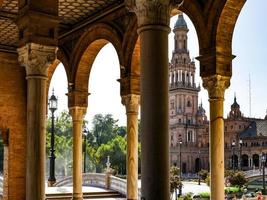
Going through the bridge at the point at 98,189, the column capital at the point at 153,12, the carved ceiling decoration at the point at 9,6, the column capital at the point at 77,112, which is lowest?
the bridge at the point at 98,189

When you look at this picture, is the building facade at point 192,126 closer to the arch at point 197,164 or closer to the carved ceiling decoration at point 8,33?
the arch at point 197,164

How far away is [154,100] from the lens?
642 cm

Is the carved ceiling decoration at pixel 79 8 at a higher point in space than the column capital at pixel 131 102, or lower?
higher

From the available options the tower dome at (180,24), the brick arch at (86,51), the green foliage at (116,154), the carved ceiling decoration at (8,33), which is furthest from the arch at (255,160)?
the carved ceiling decoration at (8,33)

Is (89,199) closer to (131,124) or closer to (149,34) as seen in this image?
(131,124)

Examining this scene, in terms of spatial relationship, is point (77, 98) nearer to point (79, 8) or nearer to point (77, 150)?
point (77, 150)

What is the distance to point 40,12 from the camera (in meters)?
9.09

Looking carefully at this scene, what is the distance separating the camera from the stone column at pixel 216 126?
1179cm

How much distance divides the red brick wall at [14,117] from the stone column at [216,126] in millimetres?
8084

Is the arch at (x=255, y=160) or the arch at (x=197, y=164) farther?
the arch at (x=197, y=164)

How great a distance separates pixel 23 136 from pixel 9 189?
199cm

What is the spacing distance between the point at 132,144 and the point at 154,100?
814cm

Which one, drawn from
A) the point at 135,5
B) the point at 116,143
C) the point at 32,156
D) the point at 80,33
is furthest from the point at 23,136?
the point at 116,143

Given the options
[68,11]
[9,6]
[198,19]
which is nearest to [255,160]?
[68,11]
